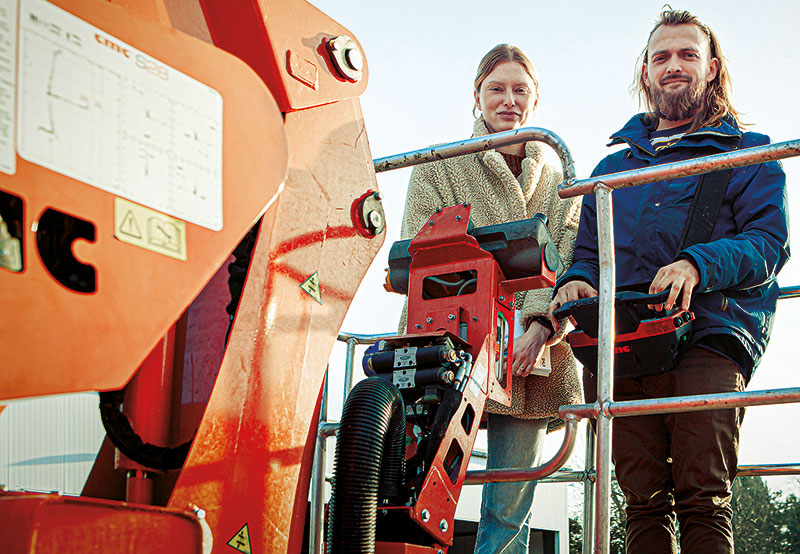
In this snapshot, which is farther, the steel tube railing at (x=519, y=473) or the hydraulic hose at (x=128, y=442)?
the steel tube railing at (x=519, y=473)

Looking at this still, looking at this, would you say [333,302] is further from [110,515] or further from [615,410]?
[615,410]

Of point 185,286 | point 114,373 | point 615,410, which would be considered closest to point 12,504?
point 114,373

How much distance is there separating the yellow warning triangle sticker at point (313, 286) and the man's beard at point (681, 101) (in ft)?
7.19

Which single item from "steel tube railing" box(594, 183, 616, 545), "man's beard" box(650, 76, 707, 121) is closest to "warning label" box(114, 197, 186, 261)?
"steel tube railing" box(594, 183, 616, 545)

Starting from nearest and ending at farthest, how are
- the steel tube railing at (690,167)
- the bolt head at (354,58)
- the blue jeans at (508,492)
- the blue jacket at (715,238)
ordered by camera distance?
1. the bolt head at (354,58)
2. the steel tube railing at (690,167)
3. the blue jacket at (715,238)
4. the blue jeans at (508,492)

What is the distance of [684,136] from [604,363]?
3.96 ft

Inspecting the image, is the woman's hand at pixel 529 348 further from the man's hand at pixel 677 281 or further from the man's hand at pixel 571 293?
the man's hand at pixel 677 281

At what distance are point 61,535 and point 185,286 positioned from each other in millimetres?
396

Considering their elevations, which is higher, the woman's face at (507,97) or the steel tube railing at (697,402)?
the woman's face at (507,97)

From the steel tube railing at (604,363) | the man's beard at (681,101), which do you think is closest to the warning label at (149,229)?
the steel tube railing at (604,363)

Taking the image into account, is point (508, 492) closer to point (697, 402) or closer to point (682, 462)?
point (682, 462)

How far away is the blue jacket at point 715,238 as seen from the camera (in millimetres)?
2900

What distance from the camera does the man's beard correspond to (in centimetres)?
342

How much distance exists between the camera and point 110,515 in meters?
1.30
